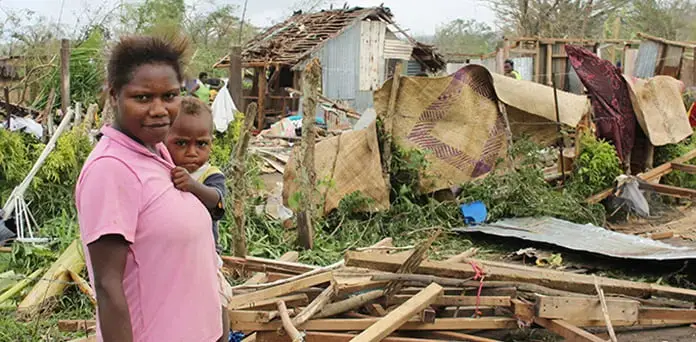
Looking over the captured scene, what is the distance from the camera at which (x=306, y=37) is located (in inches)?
719

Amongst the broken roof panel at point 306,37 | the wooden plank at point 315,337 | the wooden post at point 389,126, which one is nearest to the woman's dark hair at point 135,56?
the wooden plank at point 315,337

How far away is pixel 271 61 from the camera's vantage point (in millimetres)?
17125

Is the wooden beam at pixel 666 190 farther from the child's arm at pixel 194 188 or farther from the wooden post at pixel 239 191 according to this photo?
the child's arm at pixel 194 188

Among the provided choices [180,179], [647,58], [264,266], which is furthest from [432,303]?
[647,58]

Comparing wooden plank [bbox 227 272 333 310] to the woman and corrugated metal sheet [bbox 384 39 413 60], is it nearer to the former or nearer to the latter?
the woman

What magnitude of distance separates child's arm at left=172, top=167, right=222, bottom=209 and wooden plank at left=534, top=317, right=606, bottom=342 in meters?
2.37

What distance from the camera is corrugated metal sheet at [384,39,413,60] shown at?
1958 centimetres

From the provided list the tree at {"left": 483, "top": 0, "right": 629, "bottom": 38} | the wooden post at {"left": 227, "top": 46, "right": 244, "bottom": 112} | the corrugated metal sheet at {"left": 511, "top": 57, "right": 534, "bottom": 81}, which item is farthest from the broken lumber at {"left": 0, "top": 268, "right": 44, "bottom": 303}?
the tree at {"left": 483, "top": 0, "right": 629, "bottom": 38}

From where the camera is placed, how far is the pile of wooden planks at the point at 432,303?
355 centimetres

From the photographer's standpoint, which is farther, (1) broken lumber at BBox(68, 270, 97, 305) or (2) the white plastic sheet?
(2) the white plastic sheet

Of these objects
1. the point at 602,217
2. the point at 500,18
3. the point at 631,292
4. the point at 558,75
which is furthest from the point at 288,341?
the point at 500,18

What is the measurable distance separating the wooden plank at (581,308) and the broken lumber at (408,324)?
0.24m

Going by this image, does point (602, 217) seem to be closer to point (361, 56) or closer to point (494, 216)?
point (494, 216)

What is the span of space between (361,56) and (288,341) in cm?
1612
